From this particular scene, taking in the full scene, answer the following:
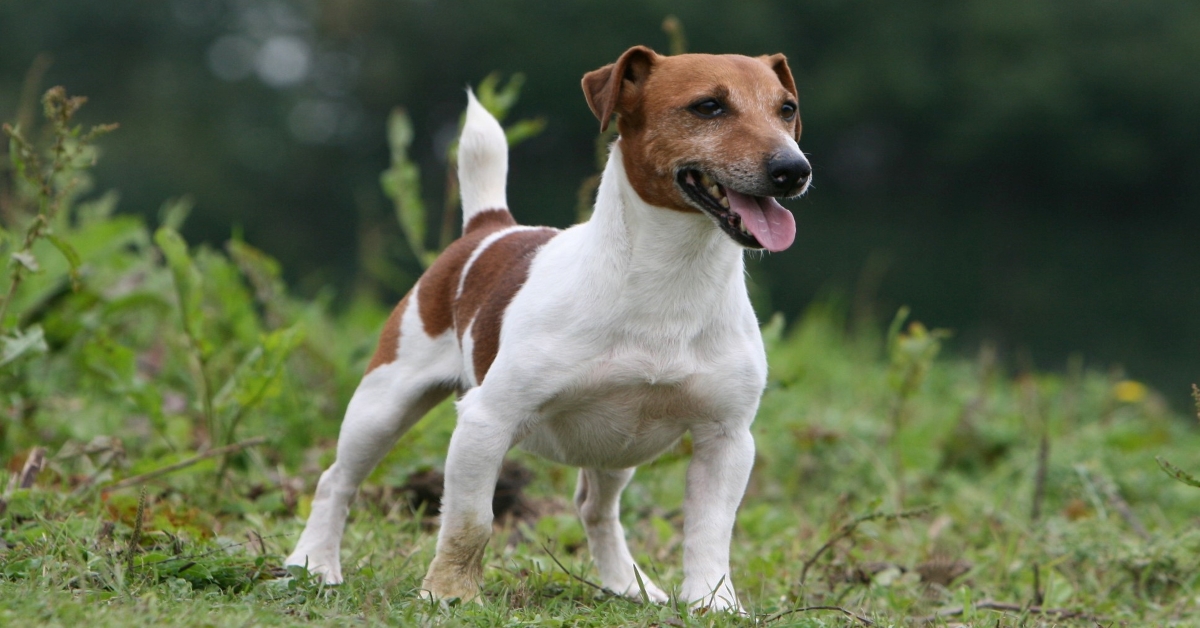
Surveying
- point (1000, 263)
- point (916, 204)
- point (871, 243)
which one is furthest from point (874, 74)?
point (1000, 263)

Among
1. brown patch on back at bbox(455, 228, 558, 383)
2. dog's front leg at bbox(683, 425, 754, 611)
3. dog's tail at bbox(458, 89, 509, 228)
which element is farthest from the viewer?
dog's tail at bbox(458, 89, 509, 228)

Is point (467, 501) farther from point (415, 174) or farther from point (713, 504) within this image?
point (415, 174)

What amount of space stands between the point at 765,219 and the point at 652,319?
0.41m

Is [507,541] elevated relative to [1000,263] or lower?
elevated

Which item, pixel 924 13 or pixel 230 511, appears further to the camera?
pixel 924 13

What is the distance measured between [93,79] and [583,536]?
3679 centimetres

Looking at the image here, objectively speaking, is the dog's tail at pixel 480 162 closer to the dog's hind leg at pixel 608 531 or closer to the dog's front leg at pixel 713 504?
the dog's hind leg at pixel 608 531

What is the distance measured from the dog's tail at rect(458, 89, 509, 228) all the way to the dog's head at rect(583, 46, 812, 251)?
0.73 meters

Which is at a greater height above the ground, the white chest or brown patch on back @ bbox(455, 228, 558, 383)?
brown patch on back @ bbox(455, 228, 558, 383)

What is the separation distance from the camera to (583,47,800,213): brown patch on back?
11.5 feet

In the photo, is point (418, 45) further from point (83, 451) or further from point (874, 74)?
point (83, 451)

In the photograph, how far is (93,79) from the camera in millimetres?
37938

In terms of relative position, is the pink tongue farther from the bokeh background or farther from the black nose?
the bokeh background

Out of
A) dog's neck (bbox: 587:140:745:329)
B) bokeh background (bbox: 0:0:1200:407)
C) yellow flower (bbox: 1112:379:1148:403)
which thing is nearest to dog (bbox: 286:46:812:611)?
dog's neck (bbox: 587:140:745:329)
